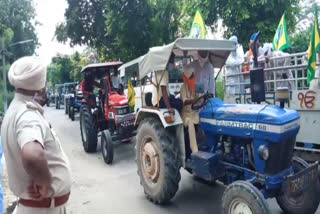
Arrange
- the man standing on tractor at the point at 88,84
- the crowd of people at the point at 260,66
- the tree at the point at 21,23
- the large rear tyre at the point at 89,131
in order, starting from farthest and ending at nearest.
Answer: the tree at the point at 21,23 → the man standing on tractor at the point at 88,84 → the large rear tyre at the point at 89,131 → the crowd of people at the point at 260,66

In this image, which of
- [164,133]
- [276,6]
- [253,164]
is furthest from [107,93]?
[276,6]

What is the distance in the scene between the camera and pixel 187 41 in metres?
4.54

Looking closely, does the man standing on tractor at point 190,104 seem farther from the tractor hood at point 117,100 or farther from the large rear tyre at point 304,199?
the tractor hood at point 117,100

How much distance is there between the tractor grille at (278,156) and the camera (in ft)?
12.7

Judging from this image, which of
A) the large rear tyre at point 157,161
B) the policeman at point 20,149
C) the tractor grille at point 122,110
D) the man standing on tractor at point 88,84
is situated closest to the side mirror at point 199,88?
the large rear tyre at point 157,161

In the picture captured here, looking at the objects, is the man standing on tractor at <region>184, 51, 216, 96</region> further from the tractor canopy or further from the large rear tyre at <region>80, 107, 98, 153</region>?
the large rear tyre at <region>80, 107, 98, 153</region>

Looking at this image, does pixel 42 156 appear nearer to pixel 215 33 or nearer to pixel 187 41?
pixel 187 41

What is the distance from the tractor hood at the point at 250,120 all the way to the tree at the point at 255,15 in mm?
7819

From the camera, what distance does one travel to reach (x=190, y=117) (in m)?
4.82

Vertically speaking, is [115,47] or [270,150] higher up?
[115,47]

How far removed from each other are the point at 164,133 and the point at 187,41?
1402 mm

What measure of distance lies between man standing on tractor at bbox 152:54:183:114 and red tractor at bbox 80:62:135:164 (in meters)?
2.89

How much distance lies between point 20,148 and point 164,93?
3.03m

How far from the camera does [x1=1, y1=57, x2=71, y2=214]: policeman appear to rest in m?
2.08
